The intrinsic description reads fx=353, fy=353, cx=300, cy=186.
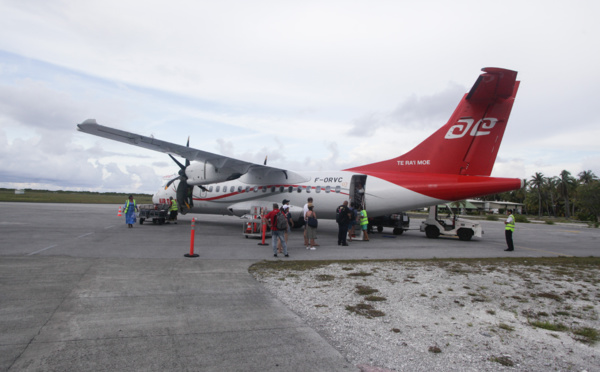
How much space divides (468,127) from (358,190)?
5.44 m

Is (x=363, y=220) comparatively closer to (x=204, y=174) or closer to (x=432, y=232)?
(x=432, y=232)

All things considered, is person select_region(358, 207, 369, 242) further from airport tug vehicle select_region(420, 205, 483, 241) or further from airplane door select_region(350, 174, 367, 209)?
airport tug vehicle select_region(420, 205, 483, 241)

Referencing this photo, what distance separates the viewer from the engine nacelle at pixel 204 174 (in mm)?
18820

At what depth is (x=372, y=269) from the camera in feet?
29.2

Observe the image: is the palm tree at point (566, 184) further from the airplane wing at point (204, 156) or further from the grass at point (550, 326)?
the grass at point (550, 326)

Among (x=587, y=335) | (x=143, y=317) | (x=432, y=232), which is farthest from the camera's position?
(x=432, y=232)

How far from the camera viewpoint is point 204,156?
1750cm

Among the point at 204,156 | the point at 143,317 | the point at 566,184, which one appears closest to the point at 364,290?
the point at 143,317

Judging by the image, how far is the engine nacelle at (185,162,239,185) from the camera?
61.7 ft

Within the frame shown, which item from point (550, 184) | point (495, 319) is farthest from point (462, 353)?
point (550, 184)

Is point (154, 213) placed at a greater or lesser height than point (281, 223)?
lesser

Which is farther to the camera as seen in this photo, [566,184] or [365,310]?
[566,184]

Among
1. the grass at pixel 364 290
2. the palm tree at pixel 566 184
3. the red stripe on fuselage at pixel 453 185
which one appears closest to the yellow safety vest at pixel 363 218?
the red stripe on fuselage at pixel 453 185

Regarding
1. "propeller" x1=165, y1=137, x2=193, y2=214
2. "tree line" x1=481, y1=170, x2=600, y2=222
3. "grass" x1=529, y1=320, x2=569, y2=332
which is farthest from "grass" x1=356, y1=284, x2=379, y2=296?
"tree line" x1=481, y1=170, x2=600, y2=222
